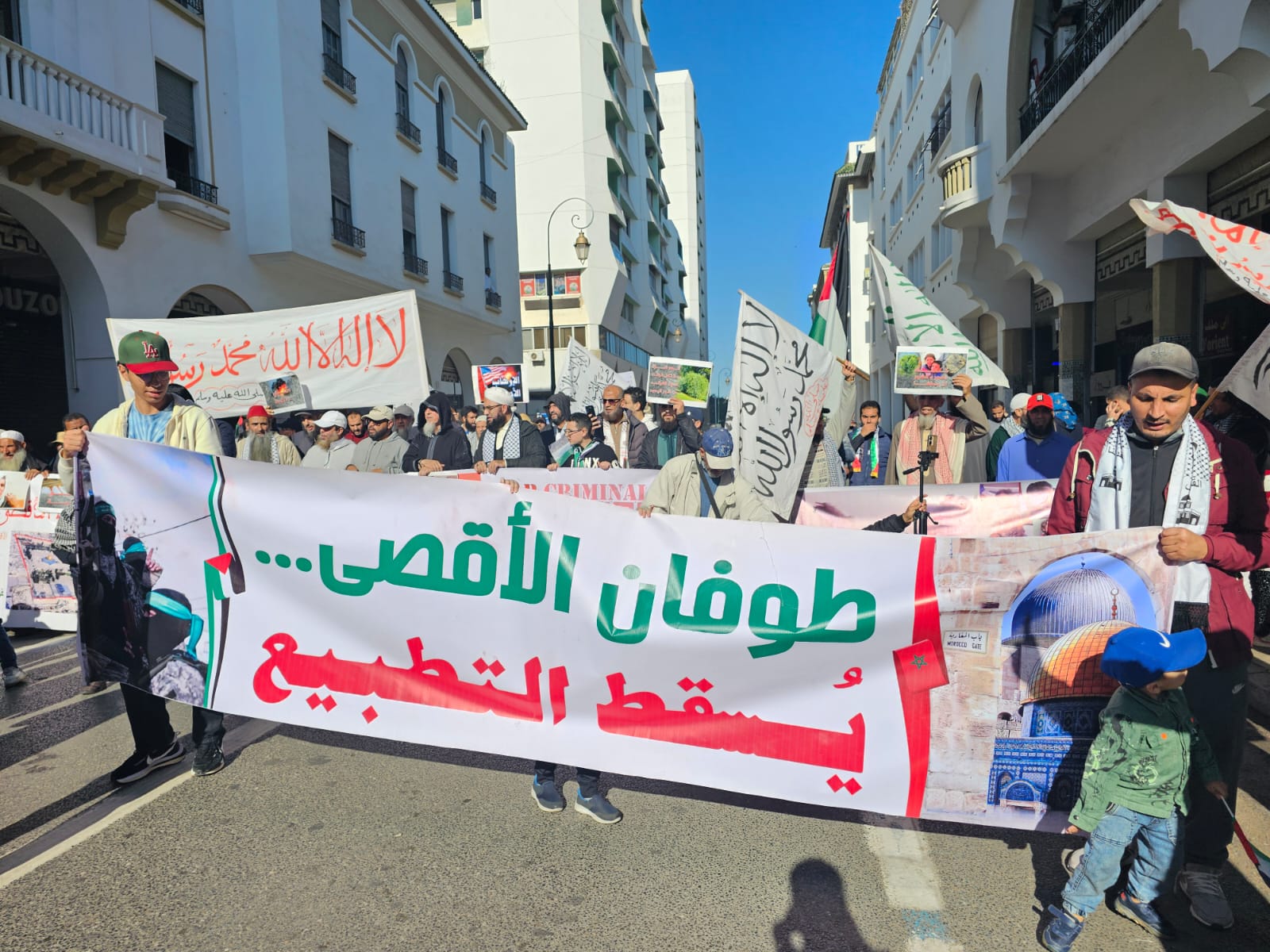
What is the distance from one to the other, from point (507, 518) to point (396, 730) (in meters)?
1.02

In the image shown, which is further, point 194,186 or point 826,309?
point 194,186

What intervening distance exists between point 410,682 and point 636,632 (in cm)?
103

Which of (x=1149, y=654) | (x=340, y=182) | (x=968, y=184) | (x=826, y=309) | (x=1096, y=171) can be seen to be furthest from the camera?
(x=340, y=182)

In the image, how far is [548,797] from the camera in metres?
3.60

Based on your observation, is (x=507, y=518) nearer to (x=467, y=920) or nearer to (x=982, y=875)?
(x=467, y=920)

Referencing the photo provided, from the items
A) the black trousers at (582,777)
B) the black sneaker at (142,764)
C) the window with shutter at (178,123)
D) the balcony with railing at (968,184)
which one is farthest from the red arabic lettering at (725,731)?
the balcony with railing at (968,184)

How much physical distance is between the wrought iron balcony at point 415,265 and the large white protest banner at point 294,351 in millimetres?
13452

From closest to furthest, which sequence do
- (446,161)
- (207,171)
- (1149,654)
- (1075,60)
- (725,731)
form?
(1149,654) < (725,731) < (1075,60) < (207,171) < (446,161)

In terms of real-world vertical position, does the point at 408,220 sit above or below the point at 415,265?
above

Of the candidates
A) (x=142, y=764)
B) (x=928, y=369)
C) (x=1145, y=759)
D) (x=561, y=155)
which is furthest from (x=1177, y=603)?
(x=561, y=155)

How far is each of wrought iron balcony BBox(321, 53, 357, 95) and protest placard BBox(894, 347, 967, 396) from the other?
1499 cm

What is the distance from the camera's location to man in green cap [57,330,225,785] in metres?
3.86

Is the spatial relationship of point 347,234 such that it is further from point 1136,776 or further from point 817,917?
point 1136,776

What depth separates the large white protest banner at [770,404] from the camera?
4.66 metres
